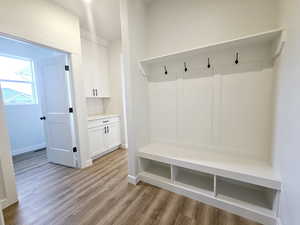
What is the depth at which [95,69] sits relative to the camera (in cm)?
323

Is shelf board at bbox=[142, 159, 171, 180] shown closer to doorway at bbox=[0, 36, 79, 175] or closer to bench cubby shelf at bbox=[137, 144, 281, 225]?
bench cubby shelf at bbox=[137, 144, 281, 225]

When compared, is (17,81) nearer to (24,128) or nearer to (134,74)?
(24,128)

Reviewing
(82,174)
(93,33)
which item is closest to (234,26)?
(93,33)

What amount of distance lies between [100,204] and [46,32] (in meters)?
2.53

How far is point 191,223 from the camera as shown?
1363mm

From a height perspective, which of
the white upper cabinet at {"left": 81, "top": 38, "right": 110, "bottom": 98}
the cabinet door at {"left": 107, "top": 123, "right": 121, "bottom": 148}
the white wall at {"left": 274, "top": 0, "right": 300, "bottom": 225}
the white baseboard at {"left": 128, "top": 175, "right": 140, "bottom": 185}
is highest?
the white upper cabinet at {"left": 81, "top": 38, "right": 110, "bottom": 98}

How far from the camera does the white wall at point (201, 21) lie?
1.53 meters

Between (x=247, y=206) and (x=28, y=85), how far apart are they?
16.9ft

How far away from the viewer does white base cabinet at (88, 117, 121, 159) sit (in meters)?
2.84

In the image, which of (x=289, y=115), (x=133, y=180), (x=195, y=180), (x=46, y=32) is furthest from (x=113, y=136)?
(x=289, y=115)

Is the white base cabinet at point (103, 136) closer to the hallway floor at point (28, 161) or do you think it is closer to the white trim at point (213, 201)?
the hallway floor at point (28, 161)

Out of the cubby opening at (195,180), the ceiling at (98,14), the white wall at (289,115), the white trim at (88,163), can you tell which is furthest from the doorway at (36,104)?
the white wall at (289,115)

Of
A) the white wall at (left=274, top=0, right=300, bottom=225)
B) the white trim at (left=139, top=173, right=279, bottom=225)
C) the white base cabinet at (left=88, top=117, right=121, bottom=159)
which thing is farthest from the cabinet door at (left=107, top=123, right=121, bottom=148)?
the white wall at (left=274, top=0, right=300, bottom=225)

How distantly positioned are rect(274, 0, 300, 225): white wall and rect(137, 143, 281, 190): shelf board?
5.2 inches
